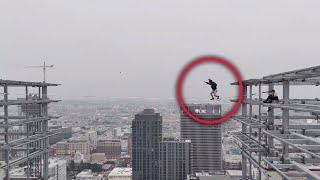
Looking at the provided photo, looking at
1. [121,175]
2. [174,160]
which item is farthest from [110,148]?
[174,160]

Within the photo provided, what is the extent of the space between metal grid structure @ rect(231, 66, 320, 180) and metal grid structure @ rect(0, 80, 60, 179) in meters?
2.55

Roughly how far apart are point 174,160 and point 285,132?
858 inches

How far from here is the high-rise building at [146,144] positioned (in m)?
24.5

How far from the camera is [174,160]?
78.6 feet

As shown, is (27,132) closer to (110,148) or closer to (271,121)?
(271,121)

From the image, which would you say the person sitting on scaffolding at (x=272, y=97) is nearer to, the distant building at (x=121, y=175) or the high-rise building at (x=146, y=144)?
the high-rise building at (x=146, y=144)

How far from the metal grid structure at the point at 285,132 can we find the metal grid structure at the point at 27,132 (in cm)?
255

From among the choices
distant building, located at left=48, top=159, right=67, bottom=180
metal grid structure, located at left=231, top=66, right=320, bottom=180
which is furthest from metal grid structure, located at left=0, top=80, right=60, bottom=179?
distant building, located at left=48, top=159, right=67, bottom=180

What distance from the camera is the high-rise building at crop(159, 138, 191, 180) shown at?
914 inches

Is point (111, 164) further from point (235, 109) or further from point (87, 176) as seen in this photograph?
point (235, 109)

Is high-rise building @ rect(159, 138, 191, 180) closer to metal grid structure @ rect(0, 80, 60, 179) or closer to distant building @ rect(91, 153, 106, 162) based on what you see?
distant building @ rect(91, 153, 106, 162)

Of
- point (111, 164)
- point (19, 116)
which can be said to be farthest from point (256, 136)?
point (111, 164)

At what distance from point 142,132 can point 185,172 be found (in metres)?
4.93

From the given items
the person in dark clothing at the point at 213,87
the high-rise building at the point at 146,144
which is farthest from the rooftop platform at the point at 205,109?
the high-rise building at the point at 146,144
